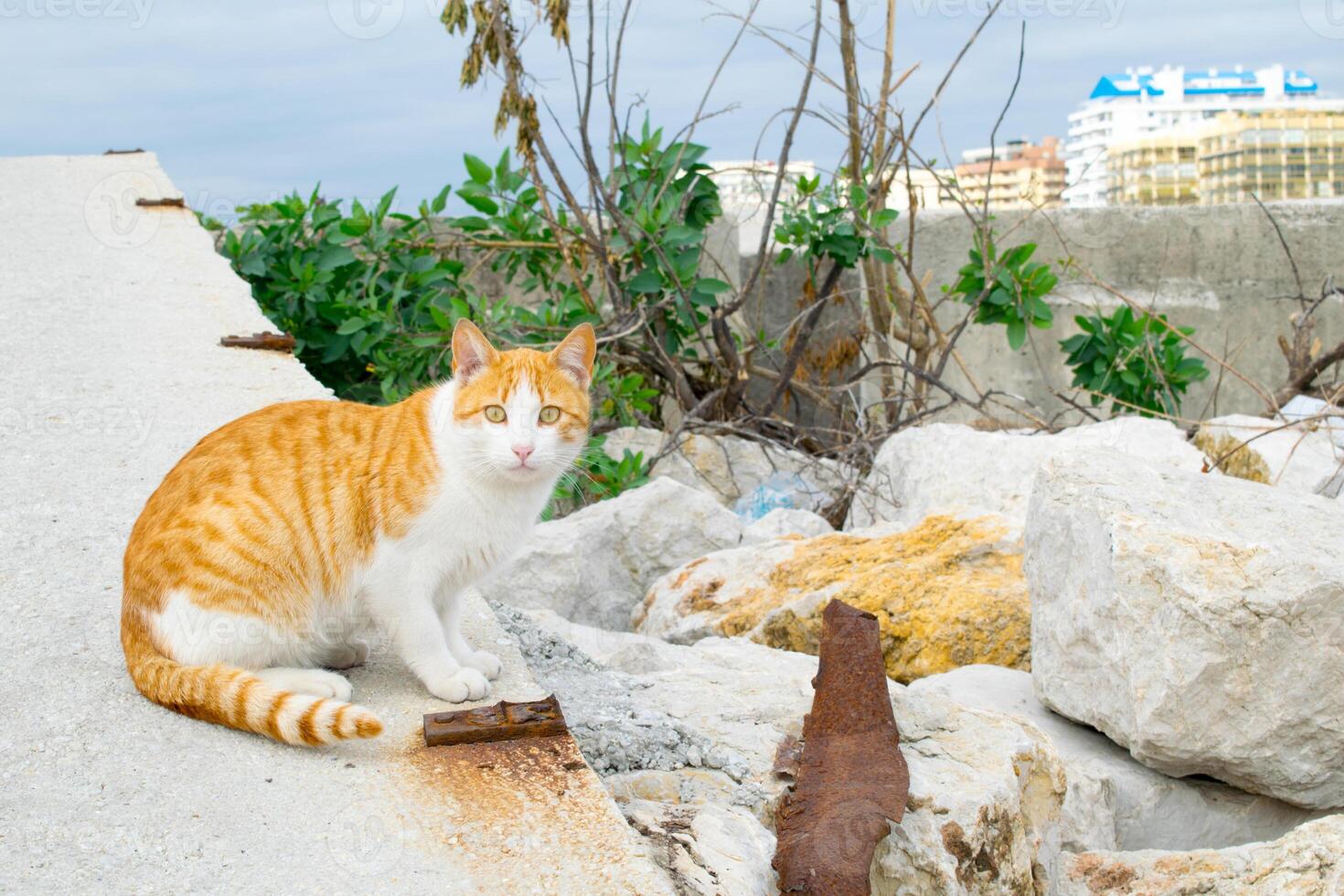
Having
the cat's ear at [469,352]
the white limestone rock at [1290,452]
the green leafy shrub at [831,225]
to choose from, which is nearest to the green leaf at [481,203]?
the green leafy shrub at [831,225]

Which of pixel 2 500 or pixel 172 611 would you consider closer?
pixel 172 611

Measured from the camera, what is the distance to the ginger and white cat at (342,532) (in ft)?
8.63

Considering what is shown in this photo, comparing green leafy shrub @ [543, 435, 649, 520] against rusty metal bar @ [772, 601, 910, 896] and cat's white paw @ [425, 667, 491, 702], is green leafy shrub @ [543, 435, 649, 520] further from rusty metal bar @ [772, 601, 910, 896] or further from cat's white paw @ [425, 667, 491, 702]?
rusty metal bar @ [772, 601, 910, 896]

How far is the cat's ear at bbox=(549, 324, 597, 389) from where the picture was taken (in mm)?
2961

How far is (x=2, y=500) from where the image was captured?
11.7ft

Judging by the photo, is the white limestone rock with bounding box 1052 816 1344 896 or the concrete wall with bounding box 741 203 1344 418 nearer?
the white limestone rock with bounding box 1052 816 1344 896

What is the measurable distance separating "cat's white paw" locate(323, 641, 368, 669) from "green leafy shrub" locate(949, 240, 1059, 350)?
4.32m

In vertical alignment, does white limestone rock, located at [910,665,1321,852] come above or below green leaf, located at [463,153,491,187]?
below

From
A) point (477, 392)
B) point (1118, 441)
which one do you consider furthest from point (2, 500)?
point (1118, 441)

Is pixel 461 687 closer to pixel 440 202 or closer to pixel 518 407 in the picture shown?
pixel 518 407

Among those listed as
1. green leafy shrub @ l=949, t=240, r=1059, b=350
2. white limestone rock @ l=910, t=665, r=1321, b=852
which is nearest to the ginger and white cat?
white limestone rock @ l=910, t=665, r=1321, b=852

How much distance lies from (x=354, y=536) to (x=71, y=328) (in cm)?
304

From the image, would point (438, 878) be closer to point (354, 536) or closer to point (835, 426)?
point (354, 536)

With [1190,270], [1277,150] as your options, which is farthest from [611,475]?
[1277,150]
